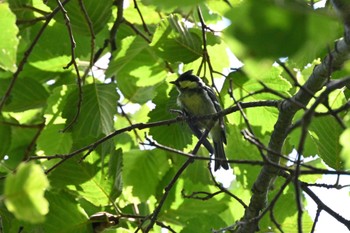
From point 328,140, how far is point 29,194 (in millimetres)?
1867

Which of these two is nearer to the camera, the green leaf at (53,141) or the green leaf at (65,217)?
the green leaf at (65,217)

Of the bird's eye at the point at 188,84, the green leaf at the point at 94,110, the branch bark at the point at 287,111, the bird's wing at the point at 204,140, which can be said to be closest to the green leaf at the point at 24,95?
the green leaf at the point at 94,110

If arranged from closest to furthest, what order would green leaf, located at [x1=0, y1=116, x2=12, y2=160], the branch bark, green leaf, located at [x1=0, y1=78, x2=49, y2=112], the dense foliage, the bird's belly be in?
the branch bark → the dense foliage → green leaf, located at [x1=0, y1=116, x2=12, y2=160] → green leaf, located at [x1=0, y1=78, x2=49, y2=112] → the bird's belly

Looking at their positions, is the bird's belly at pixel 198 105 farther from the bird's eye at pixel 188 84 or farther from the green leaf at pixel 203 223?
the green leaf at pixel 203 223

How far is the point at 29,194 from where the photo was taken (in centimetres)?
118

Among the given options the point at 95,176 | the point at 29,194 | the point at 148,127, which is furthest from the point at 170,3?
the point at 95,176

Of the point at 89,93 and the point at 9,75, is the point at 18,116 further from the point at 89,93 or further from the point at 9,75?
the point at 89,93

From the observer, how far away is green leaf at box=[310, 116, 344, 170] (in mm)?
2760

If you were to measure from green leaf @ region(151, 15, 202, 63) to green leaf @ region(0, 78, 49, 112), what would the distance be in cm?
112

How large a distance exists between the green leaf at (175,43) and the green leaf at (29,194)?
2101mm

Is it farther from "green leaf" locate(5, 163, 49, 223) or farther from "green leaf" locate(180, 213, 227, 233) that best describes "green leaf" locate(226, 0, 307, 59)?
"green leaf" locate(180, 213, 227, 233)

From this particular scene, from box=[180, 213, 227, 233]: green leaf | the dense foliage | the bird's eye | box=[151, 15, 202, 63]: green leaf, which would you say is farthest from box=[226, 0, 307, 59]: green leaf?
the bird's eye

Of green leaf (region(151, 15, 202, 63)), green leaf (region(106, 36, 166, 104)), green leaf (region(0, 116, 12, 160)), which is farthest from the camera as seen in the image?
green leaf (region(106, 36, 166, 104))

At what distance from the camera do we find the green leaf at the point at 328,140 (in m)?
2.76
